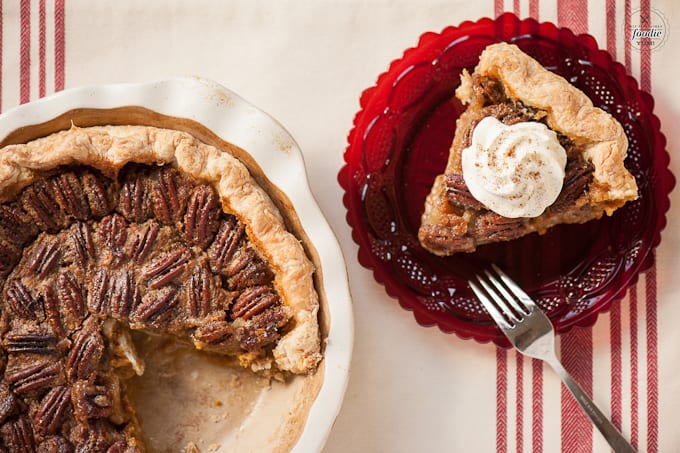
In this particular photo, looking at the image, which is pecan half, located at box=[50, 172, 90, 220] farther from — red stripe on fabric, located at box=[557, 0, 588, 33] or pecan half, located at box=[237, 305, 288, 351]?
red stripe on fabric, located at box=[557, 0, 588, 33]

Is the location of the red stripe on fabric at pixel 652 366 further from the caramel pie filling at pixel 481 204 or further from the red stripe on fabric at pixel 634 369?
the caramel pie filling at pixel 481 204

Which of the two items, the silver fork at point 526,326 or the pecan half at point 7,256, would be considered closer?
the pecan half at point 7,256

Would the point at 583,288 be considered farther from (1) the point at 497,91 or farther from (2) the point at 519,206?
(1) the point at 497,91

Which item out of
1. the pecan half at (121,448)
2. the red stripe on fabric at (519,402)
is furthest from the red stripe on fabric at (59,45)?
the red stripe on fabric at (519,402)

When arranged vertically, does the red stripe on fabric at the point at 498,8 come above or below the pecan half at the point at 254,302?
above

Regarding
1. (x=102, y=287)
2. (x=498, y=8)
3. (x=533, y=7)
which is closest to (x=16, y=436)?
(x=102, y=287)

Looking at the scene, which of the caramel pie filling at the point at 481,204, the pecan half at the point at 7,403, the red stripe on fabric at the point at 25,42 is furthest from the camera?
the red stripe on fabric at the point at 25,42

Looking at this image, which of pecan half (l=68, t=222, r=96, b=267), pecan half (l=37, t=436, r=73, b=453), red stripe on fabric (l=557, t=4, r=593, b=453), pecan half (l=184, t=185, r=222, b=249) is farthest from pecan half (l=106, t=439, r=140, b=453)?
red stripe on fabric (l=557, t=4, r=593, b=453)
